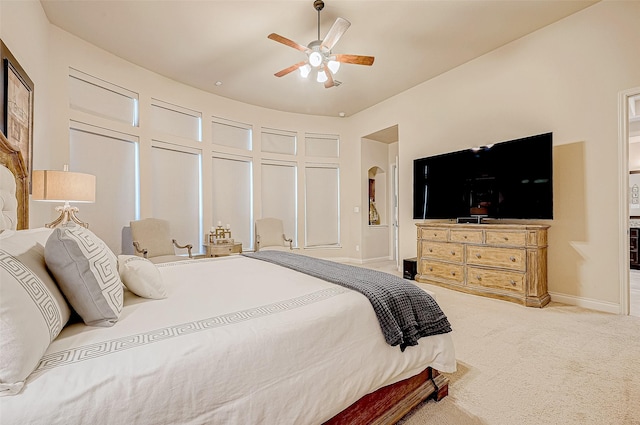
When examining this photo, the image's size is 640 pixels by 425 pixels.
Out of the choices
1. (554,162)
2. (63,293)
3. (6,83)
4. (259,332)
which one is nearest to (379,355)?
(259,332)

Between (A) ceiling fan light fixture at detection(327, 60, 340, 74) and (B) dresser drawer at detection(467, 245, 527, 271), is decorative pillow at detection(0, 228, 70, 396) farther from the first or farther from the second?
(B) dresser drawer at detection(467, 245, 527, 271)

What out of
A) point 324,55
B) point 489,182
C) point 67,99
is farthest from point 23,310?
point 489,182

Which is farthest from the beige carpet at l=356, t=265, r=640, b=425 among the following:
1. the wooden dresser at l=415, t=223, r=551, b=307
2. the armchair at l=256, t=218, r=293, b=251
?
the armchair at l=256, t=218, r=293, b=251

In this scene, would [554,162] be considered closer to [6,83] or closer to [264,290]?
[264,290]

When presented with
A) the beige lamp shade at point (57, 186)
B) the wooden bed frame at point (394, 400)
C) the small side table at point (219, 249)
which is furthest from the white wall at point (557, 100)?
the wooden bed frame at point (394, 400)

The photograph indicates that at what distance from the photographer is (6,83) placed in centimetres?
200

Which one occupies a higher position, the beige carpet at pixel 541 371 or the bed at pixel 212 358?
the bed at pixel 212 358

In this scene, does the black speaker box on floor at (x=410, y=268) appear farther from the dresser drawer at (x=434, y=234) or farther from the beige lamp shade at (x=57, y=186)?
the beige lamp shade at (x=57, y=186)

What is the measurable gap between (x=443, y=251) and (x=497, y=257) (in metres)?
0.68

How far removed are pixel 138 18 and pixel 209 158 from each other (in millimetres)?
2150

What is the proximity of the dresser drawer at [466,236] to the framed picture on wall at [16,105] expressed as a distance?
4.31m

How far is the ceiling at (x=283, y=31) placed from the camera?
293 centimetres

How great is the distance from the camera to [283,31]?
3.30 m

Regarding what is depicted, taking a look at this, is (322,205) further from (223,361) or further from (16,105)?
(223,361)
